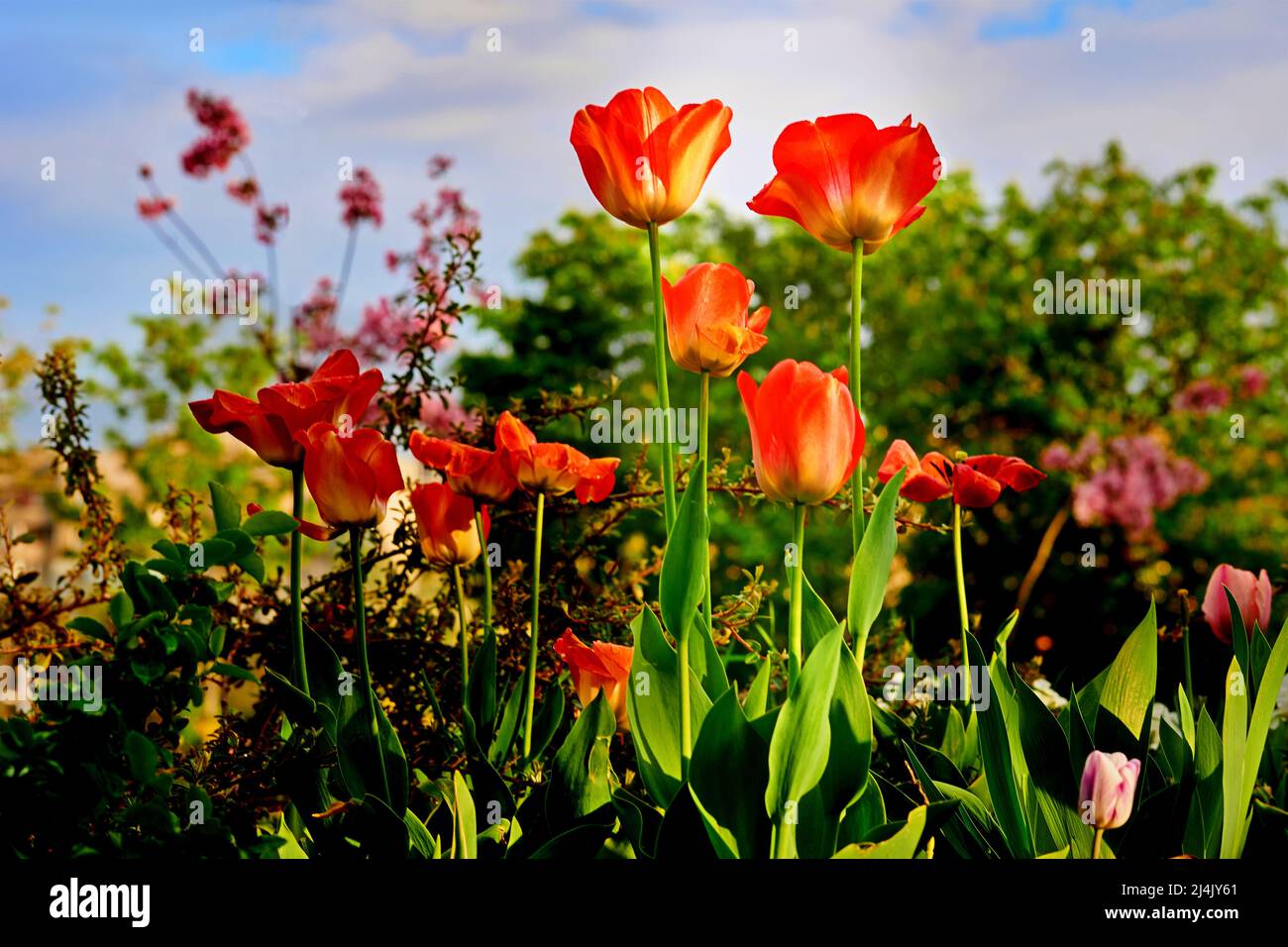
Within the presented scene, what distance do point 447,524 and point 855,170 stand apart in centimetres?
65

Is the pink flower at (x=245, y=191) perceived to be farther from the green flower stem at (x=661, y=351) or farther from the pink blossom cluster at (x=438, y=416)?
the green flower stem at (x=661, y=351)

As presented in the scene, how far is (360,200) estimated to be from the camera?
18.9ft

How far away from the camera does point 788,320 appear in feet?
33.0

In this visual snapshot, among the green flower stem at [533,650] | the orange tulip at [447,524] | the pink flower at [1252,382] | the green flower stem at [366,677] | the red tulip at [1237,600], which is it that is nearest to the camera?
the green flower stem at [366,677]

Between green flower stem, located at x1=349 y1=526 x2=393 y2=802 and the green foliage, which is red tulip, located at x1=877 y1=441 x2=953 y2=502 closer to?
green flower stem, located at x1=349 y1=526 x2=393 y2=802

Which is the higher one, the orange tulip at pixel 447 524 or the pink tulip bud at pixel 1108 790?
the orange tulip at pixel 447 524

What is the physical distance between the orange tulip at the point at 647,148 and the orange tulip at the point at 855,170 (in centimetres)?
8

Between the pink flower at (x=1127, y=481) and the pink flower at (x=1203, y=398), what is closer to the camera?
the pink flower at (x=1127, y=481)

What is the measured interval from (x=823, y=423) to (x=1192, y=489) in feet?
24.5

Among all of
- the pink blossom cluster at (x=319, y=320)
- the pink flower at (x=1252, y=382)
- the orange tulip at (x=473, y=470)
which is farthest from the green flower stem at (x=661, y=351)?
the pink flower at (x=1252, y=382)

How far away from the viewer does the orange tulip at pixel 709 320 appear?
1.22 m

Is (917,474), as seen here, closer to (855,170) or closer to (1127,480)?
(855,170)

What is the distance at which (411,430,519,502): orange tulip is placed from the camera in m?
1.43
